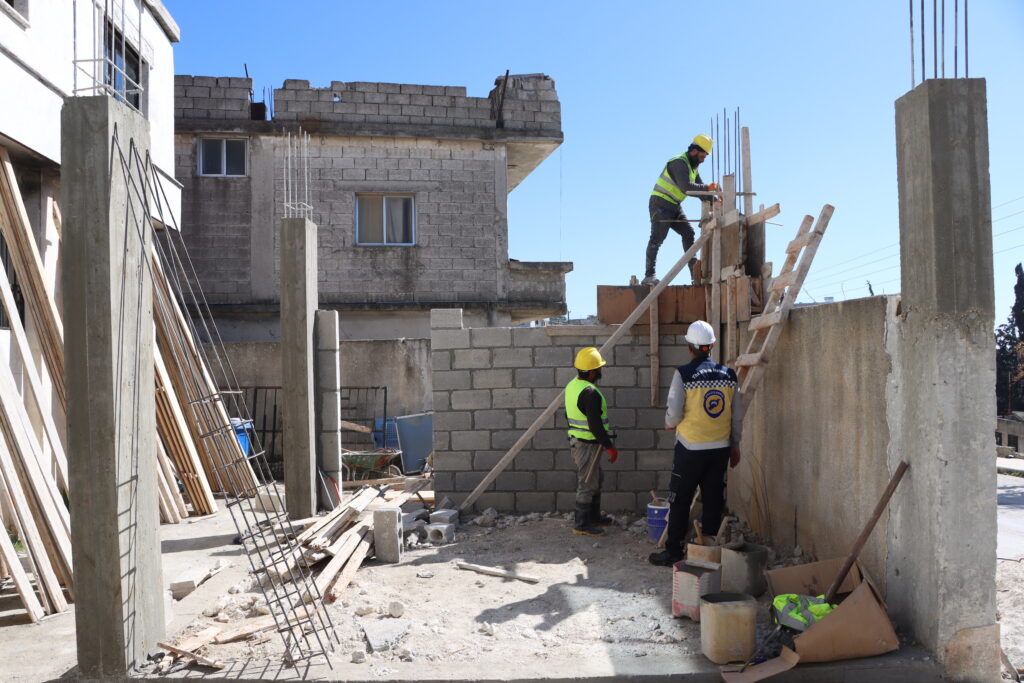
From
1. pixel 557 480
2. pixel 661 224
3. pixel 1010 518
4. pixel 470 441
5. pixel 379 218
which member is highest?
pixel 379 218

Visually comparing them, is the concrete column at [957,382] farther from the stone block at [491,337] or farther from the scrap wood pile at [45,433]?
the stone block at [491,337]

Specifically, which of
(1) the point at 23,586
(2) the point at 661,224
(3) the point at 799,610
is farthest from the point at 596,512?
(1) the point at 23,586

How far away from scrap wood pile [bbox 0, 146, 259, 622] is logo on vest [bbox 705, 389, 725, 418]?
138 inches

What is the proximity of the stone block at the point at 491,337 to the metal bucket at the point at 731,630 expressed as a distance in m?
4.57

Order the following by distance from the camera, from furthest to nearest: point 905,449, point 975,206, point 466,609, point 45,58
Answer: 1. point 45,58
2. point 466,609
3. point 905,449
4. point 975,206

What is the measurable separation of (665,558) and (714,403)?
134 cm

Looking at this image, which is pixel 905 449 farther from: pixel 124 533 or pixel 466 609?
pixel 124 533

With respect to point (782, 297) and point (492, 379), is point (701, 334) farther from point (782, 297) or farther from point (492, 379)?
→ point (492, 379)

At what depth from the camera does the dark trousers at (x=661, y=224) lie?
9.15 metres

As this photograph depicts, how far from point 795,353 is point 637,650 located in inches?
111

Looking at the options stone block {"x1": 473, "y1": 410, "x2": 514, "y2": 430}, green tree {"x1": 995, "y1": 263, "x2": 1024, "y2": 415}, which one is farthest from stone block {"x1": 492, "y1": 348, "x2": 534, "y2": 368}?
green tree {"x1": 995, "y1": 263, "x2": 1024, "y2": 415}

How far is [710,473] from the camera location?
6625mm

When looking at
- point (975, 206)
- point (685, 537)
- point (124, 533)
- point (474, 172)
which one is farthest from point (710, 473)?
point (474, 172)

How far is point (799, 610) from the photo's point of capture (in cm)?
470
